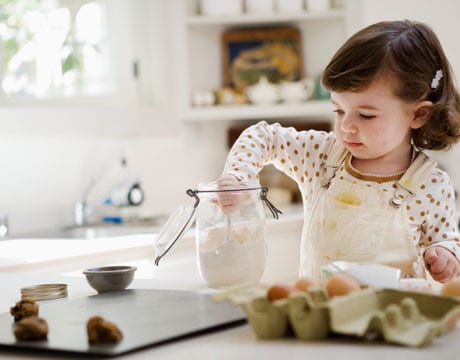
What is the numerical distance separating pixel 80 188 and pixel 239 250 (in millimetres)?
2246

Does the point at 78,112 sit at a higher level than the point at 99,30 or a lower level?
lower

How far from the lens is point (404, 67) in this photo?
174 centimetres

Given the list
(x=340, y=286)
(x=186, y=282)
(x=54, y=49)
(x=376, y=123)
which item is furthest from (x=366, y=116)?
(x=54, y=49)

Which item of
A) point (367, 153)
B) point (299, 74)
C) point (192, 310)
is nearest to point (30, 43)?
point (299, 74)

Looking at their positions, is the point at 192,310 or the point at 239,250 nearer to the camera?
the point at 192,310

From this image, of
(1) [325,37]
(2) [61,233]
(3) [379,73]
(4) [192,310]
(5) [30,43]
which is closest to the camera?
(4) [192,310]

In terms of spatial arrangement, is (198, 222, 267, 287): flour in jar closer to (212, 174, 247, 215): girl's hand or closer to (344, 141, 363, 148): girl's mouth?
(212, 174, 247, 215): girl's hand

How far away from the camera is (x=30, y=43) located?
3.43m

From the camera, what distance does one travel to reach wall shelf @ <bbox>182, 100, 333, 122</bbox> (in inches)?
150

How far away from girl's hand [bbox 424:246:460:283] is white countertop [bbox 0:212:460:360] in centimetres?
40

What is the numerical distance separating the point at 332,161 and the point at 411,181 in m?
0.19

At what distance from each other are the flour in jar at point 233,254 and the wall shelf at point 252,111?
233 cm

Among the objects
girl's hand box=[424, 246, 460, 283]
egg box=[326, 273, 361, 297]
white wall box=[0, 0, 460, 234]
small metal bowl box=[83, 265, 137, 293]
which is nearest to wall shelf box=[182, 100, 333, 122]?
white wall box=[0, 0, 460, 234]

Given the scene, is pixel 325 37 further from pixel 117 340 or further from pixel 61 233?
pixel 117 340
